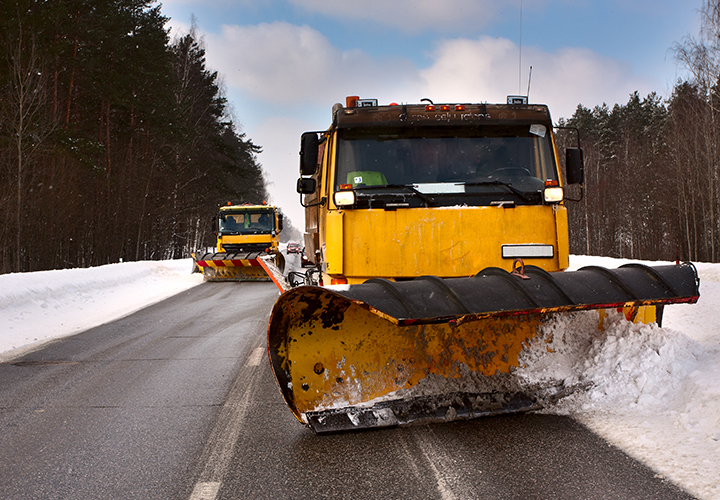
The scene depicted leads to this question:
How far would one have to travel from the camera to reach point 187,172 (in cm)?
3412

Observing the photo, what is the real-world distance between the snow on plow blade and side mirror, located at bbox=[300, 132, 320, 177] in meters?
11.1

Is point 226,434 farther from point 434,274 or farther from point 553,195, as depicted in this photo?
point 553,195

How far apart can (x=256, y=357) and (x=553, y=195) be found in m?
3.66

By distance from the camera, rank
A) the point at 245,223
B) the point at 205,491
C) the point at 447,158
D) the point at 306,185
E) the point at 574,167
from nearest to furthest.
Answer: the point at 205,491 → the point at 447,158 → the point at 574,167 → the point at 306,185 → the point at 245,223

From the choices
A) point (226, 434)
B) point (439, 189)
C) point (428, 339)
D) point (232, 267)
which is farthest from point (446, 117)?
point (232, 267)

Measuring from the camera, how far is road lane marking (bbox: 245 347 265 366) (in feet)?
18.3

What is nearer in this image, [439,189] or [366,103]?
[439,189]

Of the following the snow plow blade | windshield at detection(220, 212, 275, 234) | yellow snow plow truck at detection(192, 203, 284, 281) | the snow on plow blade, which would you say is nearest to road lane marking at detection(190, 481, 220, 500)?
the snow plow blade

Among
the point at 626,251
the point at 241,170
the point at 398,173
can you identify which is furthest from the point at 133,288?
the point at 626,251

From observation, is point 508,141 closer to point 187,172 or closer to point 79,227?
point 79,227

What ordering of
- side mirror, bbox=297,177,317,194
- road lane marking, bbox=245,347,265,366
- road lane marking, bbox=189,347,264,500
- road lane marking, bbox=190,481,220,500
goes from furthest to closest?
1. road lane marking, bbox=245,347,265,366
2. side mirror, bbox=297,177,317,194
3. road lane marking, bbox=189,347,264,500
4. road lane marking, bbox=190,481,220,500

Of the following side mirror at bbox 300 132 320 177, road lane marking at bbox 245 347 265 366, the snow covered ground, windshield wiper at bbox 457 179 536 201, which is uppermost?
side mirror at bbox 300 132 320 177

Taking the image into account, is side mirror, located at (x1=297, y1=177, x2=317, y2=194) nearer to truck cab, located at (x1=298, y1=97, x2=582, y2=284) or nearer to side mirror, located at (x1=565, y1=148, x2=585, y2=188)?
truck cab, located at (x1=298, y1=97, x2=582, y2=284)

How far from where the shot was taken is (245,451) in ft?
10.4
